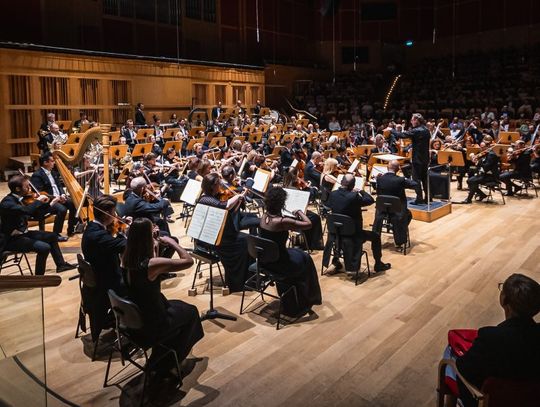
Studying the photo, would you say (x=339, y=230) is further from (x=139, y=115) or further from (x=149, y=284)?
A: (x=139, y=115)

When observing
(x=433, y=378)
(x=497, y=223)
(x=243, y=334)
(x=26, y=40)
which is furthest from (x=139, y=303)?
(x=26, y=40)

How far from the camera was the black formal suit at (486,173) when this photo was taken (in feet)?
32.1

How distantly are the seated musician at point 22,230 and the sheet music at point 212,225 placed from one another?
2144 millimetres

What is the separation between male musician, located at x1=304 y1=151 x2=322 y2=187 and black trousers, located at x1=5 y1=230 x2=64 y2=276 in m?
4.21

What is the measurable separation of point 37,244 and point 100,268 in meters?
2.00

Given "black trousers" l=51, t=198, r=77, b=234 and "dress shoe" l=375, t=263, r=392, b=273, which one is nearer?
"dress shoe" l=375, t=263, r=392, b=273

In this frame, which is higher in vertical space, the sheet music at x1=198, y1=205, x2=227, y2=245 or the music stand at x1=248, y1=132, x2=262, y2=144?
the music stand at x1=248, y1=132, x2=262, y2=144

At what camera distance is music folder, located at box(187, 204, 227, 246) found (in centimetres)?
480

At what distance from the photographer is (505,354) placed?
2.41m

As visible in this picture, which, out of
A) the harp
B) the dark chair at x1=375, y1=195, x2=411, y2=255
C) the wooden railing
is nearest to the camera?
the wooden railing

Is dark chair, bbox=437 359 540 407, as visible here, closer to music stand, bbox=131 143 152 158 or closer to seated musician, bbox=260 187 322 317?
seated musician, bbox=260 187 322 317

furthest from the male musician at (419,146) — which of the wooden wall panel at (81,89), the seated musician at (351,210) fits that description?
the wooden wall panel at (81,89)

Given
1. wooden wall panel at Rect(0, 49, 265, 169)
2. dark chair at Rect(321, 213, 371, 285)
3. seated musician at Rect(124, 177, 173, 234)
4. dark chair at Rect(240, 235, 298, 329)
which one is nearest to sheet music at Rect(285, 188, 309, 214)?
dark chair at Rect(321, 213, 371, 285)

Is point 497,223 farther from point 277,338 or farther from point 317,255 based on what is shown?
point 277,338
